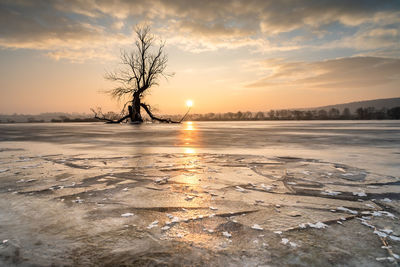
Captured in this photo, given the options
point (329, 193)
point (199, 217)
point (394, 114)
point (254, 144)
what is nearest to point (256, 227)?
point (199, 217)

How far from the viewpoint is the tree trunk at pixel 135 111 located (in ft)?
91.9

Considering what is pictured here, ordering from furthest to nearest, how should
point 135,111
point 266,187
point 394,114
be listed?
point 394,114 < point 135,111 < point 266,187

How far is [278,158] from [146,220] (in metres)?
3.98

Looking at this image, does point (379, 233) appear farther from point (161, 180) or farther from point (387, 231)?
point (161, 180)

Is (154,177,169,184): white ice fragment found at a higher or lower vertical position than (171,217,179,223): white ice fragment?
higher

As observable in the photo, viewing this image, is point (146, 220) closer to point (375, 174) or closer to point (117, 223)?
point (117, 223)

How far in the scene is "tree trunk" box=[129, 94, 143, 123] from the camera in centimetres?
2802

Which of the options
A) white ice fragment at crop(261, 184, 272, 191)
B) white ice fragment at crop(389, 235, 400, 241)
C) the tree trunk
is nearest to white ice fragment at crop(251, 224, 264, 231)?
white ice fragment at crop(389, 235, 400, 241)

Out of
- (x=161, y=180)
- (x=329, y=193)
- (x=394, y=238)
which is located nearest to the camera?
(x=394, y=238)

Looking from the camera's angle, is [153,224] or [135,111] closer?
[153,224]

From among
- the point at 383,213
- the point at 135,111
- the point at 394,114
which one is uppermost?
the point at 135,111

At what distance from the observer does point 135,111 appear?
28672mm

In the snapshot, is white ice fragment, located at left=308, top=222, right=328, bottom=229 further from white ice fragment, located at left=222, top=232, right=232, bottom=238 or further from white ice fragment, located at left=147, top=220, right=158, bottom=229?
white ice fragment, located at left=147, top=220, right=158, bottom=229

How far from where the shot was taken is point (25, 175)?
3.78 metres
